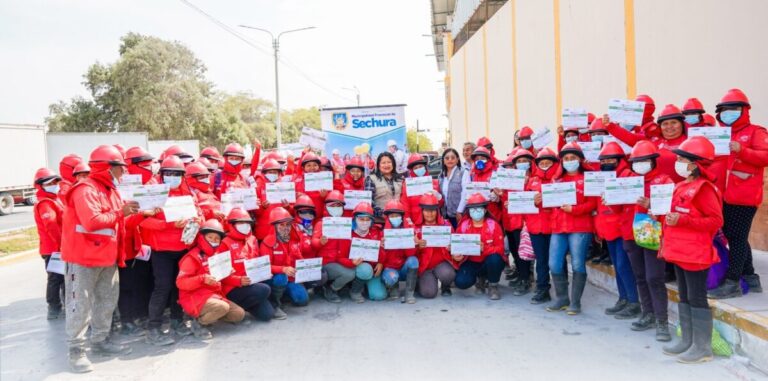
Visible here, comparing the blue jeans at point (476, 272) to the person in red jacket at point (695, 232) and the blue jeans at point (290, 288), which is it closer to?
the blue jeans at point (290, 288)

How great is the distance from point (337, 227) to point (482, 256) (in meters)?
1.89

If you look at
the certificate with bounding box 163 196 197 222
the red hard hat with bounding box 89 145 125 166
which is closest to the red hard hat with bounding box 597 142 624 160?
the certificate with bounding box 163 196 197 222

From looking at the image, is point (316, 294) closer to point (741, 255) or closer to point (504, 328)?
point (504, 328)

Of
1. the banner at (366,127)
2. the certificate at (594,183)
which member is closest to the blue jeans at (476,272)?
the certificate at (594,183)

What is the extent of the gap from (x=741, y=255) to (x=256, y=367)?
14.8 ft

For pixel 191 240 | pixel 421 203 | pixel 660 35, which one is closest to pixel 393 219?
pixel 421 203

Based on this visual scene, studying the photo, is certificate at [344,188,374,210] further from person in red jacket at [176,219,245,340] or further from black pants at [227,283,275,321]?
person in red jacket at [176,219,245,340]

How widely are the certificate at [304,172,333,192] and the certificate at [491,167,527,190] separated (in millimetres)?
2258

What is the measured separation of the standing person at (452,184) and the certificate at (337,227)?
1.78 metres

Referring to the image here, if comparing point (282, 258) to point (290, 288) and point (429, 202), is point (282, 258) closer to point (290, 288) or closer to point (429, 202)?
point (290, 288)

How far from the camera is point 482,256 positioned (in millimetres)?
6641

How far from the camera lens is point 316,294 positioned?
691 centimetres

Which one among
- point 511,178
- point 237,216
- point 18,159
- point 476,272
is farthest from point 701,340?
point 18,159

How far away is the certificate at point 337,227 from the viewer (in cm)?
643
